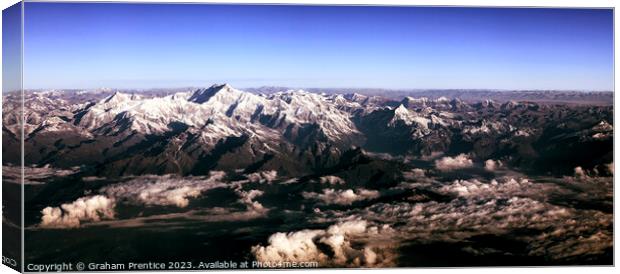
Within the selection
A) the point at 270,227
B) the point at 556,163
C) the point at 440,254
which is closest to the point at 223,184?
the point at 270,227

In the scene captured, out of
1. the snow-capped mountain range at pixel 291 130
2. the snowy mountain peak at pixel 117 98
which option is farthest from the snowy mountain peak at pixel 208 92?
the snowy mountain peak at pixel 117 98

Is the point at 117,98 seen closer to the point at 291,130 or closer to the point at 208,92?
the point at 208,92

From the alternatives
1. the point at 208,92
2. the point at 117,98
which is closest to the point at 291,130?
the point at 208,92

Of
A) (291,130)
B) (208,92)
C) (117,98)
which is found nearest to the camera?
(208,92)

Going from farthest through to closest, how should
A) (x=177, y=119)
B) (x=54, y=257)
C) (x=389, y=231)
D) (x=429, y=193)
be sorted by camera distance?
(x=177, y=119) < (x=429, y=193) < (x=389, y=231) < (x=54, y=257)

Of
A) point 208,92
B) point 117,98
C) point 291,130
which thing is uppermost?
point 208,92

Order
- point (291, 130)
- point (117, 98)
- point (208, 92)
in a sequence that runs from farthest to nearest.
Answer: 1. point (291, 130)
2. point (117, 98)
3. point (208, 92)

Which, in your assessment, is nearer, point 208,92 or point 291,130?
point 208,92

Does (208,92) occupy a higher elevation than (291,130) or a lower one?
higher

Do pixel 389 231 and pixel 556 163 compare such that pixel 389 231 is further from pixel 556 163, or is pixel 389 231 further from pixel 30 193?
pixel 30 193
